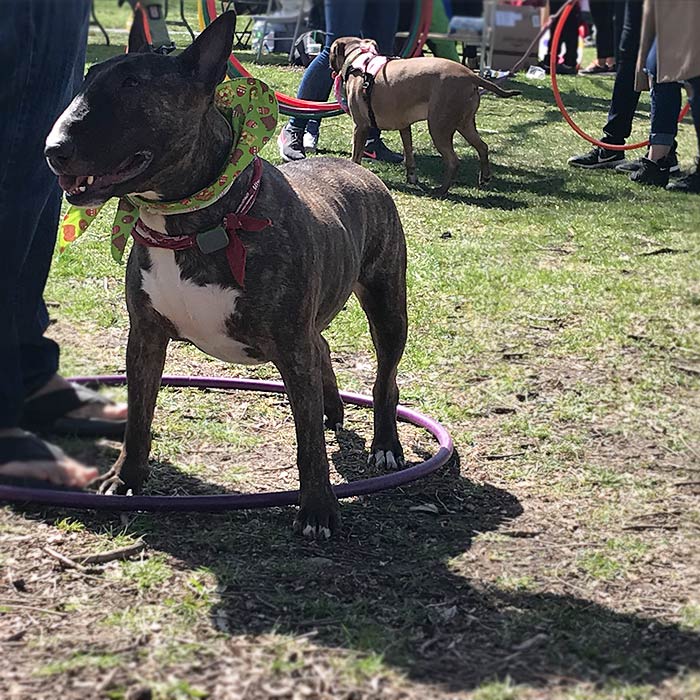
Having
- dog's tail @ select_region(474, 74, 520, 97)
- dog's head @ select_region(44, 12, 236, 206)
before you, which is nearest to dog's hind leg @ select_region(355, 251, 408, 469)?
dog's head @ select_region(44, 12, 236, 206)

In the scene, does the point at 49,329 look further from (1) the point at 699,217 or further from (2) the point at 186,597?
(1) the point at 699,217

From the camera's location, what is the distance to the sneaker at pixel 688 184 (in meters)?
4.23

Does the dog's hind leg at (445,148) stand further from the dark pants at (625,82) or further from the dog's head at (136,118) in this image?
the dog's head at (136,118)

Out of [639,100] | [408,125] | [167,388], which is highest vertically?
[639,100]

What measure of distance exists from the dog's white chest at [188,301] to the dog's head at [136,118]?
39 cm

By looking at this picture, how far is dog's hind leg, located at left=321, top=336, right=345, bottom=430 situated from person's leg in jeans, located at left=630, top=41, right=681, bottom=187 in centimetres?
164

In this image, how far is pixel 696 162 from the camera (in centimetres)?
369

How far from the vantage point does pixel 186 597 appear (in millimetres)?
3303

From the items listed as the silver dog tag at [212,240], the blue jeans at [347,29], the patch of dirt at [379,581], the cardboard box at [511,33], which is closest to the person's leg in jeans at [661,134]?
the cardboard box at [511,33]

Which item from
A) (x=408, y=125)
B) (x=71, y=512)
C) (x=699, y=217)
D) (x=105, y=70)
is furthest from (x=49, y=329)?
(x=408, y=125)

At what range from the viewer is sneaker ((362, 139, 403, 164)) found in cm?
1001

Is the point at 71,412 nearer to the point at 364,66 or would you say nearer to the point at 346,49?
the point at 346,49

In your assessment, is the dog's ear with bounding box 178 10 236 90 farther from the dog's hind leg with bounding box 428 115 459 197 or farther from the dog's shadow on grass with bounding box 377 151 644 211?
the dog's hind leg with bounding box 428 115 459 197

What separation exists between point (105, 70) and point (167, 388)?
8.41ft
